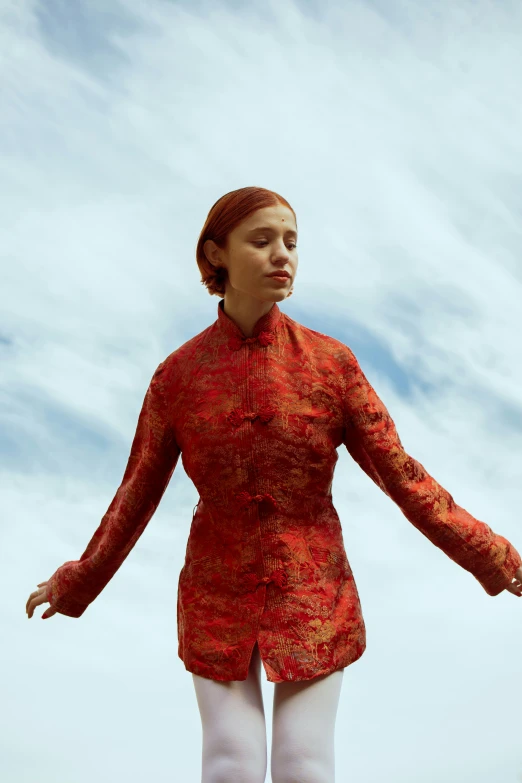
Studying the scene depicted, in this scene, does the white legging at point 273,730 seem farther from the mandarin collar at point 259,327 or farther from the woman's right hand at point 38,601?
the mandarin collar at point 259,327

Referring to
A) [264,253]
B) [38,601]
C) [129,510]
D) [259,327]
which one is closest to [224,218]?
[264,253]

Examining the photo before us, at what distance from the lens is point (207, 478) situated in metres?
3.13

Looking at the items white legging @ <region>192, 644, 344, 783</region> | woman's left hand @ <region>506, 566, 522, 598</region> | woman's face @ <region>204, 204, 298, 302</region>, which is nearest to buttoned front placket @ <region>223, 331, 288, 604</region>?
white legging @ <region>192, 644, 344, 783</region>

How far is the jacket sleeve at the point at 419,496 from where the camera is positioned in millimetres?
3166

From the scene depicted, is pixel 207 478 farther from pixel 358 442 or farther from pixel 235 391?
pixel 358 442

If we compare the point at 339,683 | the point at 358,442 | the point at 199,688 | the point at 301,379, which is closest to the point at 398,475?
the point at 358,442

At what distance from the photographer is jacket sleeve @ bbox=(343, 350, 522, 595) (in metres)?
3.17

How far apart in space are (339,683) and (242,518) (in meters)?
0.52

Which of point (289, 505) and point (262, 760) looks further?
point (289, 505)

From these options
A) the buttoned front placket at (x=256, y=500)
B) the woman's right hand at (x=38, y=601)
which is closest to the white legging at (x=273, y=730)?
the buttoned front placket at (x=256, y=500)

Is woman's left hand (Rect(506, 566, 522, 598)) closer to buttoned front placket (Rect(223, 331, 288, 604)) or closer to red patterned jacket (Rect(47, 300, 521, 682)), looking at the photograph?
red patterned jacket (Rect(47, 300, 521, 682))

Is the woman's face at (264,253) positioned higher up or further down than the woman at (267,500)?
higher up

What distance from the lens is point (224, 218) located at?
10.5 ft

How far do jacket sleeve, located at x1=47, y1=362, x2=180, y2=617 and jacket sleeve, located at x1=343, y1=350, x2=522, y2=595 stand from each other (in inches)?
22.0
